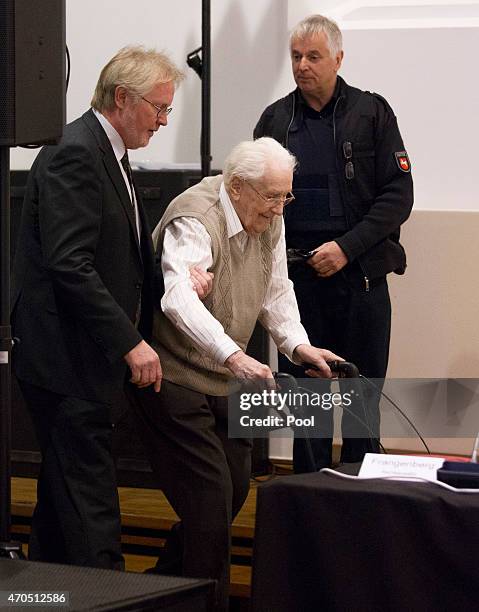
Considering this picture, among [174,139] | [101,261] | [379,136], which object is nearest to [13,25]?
[101,261]

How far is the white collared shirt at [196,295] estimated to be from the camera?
2.81 m

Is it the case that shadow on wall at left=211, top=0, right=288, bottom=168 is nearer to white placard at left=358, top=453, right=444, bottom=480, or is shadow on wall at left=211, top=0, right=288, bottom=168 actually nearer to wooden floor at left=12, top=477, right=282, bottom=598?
wooden floor at left=12, top=477, right=282, bottom=598

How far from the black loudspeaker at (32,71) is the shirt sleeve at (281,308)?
2.60ft

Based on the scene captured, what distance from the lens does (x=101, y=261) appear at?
292cm

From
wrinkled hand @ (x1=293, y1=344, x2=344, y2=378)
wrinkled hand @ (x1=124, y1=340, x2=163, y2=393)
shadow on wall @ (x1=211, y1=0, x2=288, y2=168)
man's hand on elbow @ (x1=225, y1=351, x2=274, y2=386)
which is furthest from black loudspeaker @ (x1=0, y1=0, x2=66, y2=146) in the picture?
shadow on wall @ (x1=211, y1=0, x2=288, y2=168)

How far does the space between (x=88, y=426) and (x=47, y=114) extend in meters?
0.78

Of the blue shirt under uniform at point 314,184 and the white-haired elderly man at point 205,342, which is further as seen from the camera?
the blue shirt under uniform at point 314,184

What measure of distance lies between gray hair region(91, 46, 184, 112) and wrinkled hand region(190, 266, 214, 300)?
46 cm

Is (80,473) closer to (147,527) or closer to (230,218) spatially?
(230,218)

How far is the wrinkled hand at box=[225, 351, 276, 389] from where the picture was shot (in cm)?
279

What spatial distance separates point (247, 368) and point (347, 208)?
1233 millimetres

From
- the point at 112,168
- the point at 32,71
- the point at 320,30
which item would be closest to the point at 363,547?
the point at 112,168

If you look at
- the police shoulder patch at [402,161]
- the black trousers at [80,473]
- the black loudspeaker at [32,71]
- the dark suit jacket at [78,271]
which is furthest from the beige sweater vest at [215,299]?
the police shoulder patch at [402,161]

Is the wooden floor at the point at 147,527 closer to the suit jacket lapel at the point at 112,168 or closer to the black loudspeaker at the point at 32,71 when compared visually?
the suit jacket lapel at the point at 112,168
